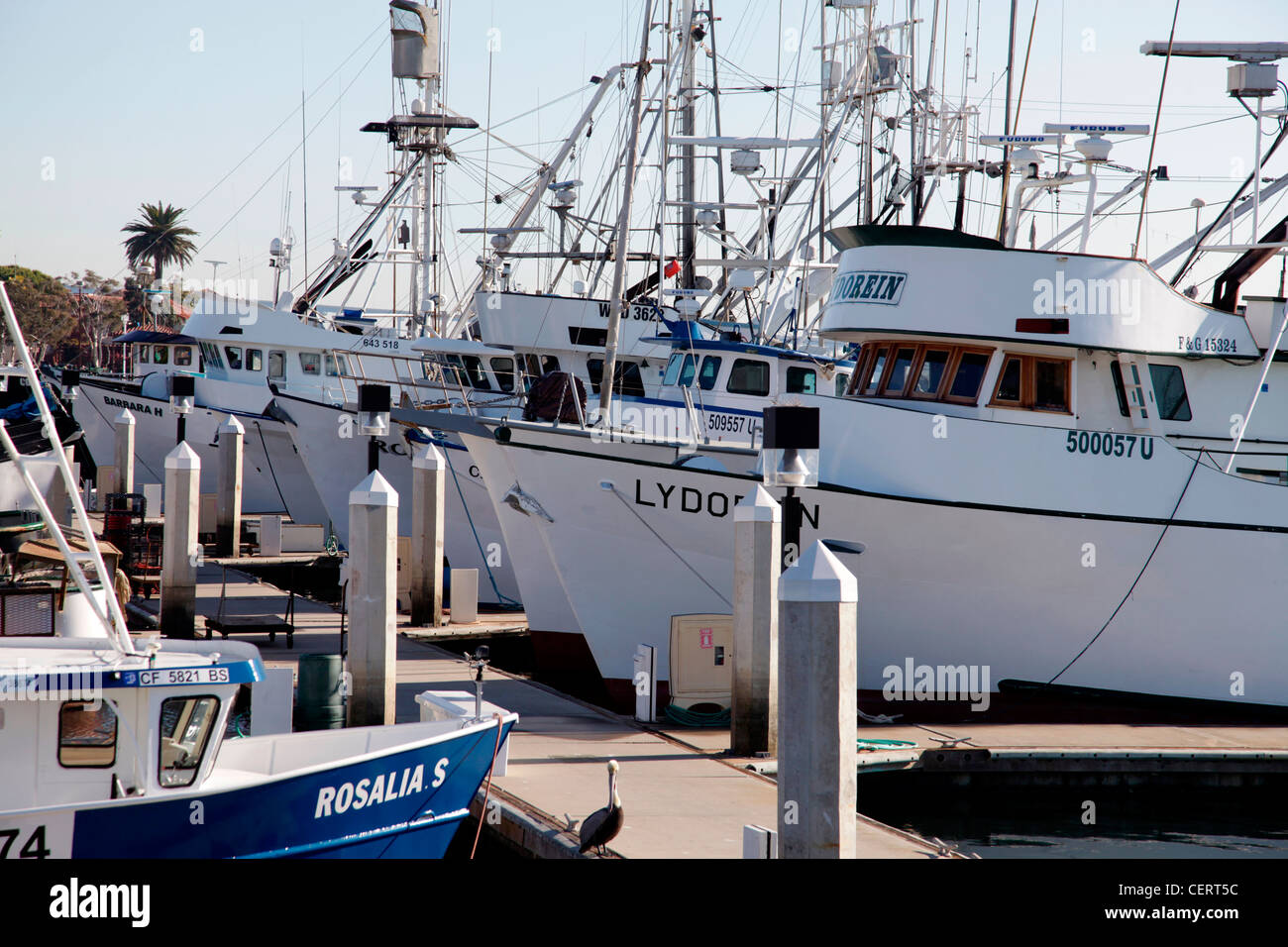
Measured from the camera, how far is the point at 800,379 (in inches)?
749

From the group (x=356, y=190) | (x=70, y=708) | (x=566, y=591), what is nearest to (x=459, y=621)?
(x=566, y=591)

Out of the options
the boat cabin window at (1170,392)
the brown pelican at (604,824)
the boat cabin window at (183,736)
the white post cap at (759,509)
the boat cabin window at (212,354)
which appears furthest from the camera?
the boat cabin window at (212,354)

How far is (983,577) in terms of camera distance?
13797 millimetres

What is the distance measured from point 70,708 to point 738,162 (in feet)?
55.9

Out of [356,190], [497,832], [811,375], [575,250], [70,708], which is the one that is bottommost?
[497,832]

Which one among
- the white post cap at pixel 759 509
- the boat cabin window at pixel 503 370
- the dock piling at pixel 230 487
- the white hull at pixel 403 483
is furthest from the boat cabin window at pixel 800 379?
the dock piling at pixel 230 487

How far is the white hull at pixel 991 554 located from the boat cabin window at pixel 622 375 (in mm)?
8273

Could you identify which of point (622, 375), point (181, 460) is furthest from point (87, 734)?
point (622, 375)

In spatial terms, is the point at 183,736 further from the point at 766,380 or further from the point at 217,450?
the point at 217,450

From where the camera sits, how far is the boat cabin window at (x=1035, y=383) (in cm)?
1443

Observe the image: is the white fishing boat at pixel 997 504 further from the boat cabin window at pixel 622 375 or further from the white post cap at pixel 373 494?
the boat cabin window at pixel 622 375

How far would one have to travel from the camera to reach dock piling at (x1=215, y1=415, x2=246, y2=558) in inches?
984

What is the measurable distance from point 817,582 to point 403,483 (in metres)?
19.3

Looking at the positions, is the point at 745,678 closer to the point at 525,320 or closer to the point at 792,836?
the point at 792,836
